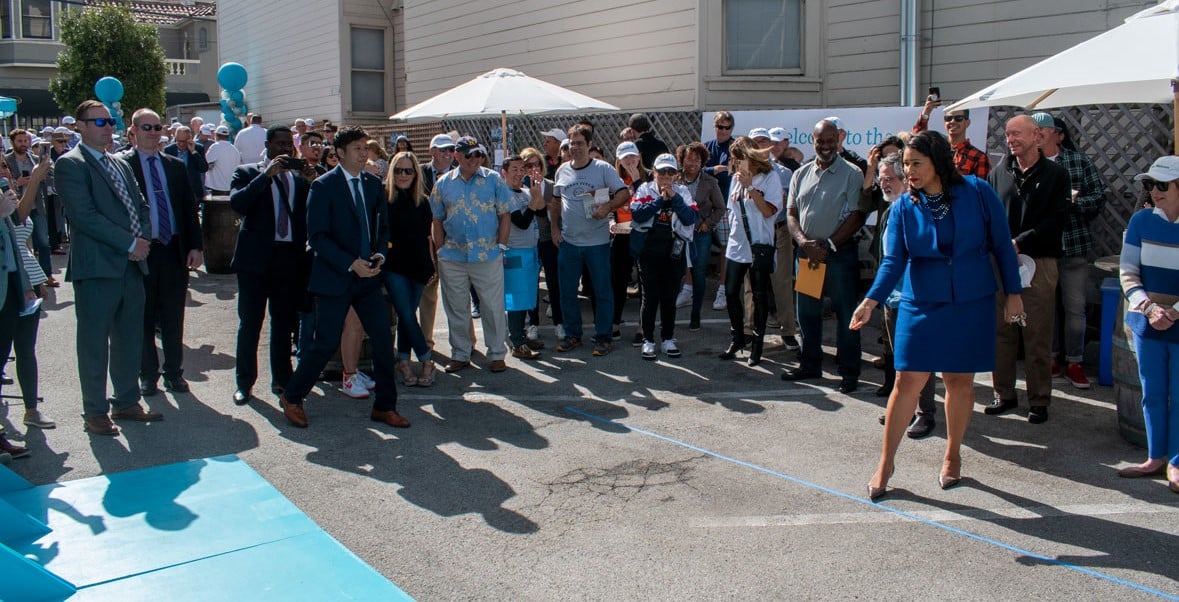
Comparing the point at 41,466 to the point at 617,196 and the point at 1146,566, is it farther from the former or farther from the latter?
the point at 1146,566

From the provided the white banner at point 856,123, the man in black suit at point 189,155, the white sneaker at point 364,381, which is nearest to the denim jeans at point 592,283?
the white sneaker at point 364,381

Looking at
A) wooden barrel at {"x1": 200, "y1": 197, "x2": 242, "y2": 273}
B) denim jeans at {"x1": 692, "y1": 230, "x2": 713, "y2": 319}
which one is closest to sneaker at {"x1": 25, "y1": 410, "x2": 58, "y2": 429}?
denim jeans at {"x1": 692, "y1": 230, "x2": 713, "y2": 319}

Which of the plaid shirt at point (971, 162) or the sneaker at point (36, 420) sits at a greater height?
the plaid shirt at point (971, 162)

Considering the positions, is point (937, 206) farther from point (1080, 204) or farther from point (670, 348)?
point (670, 348)

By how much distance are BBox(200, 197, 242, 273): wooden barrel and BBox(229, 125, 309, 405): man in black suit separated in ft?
19.8

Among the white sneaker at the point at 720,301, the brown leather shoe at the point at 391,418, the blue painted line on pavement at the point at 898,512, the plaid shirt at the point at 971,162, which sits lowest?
the blue painted line on pavement at the point at 898,512

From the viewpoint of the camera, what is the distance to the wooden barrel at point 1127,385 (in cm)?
608

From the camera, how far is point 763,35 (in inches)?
549

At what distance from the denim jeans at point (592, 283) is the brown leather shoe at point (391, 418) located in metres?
2.70

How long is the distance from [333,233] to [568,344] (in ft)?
10.1

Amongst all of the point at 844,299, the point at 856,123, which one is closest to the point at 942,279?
the point at 844,299

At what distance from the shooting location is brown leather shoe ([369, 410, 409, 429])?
6.83 m

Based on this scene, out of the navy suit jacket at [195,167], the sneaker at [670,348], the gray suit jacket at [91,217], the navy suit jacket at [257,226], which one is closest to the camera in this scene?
the gray suit jacket at [91,217]

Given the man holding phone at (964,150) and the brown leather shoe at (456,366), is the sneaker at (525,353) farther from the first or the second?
the man holding phone at (964,150)
